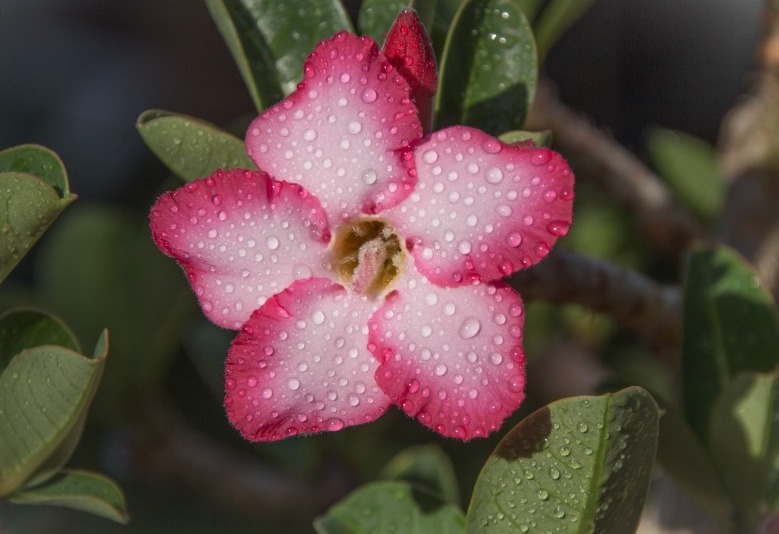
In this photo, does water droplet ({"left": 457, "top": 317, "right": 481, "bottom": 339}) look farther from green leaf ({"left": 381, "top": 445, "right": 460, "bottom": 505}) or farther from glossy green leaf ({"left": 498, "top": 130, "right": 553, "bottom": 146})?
green leaf ({"left": 381, "top": 445, "right": 460, "bottom": 505})

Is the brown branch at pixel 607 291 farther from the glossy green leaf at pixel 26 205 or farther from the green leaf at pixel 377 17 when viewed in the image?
the glossy green leaf at pixel 26 205

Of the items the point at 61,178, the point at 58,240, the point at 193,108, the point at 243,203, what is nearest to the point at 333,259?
the point at 243,203

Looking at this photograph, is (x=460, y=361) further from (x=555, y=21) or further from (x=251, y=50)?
(x=555, y=21)

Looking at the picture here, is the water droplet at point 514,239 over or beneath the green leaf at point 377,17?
beneath

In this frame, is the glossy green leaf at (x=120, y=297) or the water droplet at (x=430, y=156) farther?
the glossy green leaf at (x=120, y=297)

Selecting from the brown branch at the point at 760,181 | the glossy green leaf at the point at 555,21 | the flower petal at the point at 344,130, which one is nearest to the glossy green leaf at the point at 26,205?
the flower petal at the point at 344,130

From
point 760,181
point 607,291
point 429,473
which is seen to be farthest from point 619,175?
point 429,473
